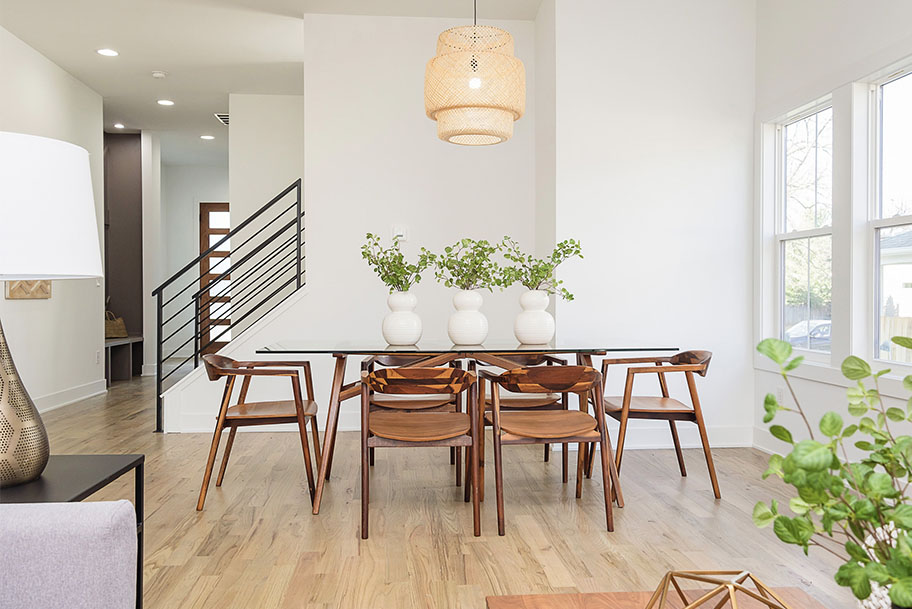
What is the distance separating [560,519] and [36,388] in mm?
5125

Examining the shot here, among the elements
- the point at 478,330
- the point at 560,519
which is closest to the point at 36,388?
the point at 478,330

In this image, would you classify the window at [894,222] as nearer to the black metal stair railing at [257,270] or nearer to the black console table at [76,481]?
the black console table at [76,481]

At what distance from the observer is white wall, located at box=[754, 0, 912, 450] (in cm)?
358

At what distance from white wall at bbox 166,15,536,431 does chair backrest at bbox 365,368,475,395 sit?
2.42m

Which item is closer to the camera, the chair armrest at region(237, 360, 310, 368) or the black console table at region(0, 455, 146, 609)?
the black console table at region(0, 455, 146, 609)

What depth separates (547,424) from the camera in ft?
10.6

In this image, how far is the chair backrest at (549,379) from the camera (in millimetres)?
3080

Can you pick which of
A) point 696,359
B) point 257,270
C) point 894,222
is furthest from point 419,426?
point 257,270

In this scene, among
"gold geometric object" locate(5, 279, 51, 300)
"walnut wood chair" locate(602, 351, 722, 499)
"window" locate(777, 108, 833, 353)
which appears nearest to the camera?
"walnut wood chair" locate(602, 351, 722, 499)

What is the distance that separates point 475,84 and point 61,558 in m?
2.99

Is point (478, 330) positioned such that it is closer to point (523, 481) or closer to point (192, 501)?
point (523, 481)

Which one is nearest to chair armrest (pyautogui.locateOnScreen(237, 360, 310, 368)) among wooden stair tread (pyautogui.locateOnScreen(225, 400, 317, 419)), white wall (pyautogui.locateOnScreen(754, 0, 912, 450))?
wooden stair tread (pyautogui.locateOnScreen(225, 400, 317, 419))

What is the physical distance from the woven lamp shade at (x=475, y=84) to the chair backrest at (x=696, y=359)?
1.48 metres

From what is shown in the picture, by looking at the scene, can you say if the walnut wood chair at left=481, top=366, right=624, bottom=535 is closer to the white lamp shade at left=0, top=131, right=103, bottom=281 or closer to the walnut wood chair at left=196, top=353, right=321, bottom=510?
the walnut wood chair at left=196, top=353, right=321, bottom=510
